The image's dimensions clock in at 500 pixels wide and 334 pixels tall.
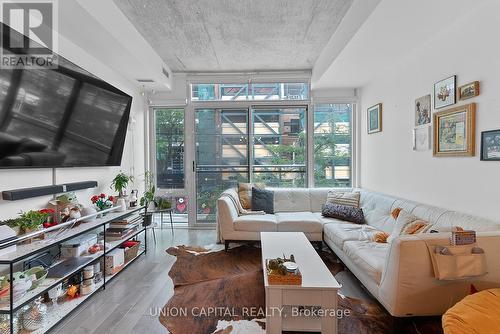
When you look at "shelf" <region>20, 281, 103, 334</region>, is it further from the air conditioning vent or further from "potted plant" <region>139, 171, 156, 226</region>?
the air conditioning vent

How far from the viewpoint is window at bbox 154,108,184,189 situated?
490cm

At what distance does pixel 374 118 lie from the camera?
13.5ft

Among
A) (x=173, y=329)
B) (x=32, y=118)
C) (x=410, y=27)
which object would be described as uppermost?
(x=410, y=27)

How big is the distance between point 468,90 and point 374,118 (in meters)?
1.84

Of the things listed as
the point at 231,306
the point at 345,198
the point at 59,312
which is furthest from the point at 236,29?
the point at 59,312

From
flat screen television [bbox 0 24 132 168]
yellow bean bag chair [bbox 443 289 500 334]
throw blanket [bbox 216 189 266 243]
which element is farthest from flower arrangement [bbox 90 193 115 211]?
yellow bean bag chair [bbox 443 289 500 334]

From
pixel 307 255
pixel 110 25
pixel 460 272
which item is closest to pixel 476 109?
pixel 460 272

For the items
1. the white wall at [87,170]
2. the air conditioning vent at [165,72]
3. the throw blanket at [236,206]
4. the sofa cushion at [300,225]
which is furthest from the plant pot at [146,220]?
the air conditioning vent at [165,72]

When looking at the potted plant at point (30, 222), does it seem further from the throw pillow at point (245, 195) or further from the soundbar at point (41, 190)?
the throw pillow at point (245, 195)

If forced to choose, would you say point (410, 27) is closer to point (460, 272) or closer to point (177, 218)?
point (460, 272)

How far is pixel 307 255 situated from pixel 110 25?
283cm

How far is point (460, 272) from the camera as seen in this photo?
5.47ft

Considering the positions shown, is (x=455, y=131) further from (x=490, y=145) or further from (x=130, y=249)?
(x=130, y=249)

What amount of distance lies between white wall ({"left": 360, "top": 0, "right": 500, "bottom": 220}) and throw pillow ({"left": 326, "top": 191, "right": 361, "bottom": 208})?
42cm
